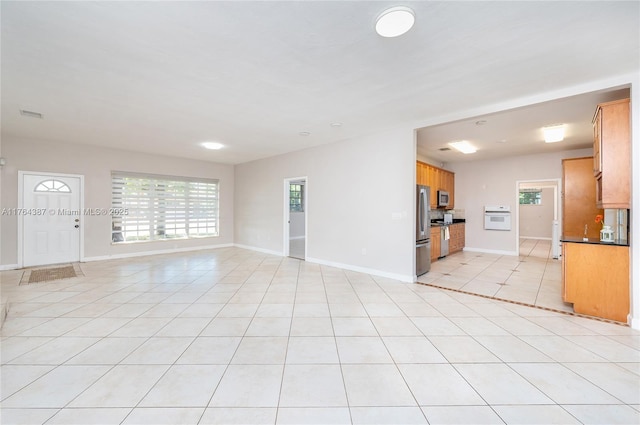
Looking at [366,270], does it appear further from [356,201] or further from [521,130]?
[521,130]

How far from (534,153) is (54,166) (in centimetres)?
1116

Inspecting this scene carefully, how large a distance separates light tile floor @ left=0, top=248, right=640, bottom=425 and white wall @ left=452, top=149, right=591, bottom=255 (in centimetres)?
471

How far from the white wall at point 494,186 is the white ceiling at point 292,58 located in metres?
3.05

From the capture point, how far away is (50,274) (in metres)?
4.80

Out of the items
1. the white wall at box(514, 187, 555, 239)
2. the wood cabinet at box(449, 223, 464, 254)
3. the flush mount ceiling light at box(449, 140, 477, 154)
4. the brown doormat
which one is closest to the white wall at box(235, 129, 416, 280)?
the flush mount ceiling light at box(449, 140, 477, 154)

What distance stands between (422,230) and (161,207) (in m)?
6.55

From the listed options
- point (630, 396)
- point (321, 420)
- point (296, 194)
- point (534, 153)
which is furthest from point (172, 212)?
point (534, 153)

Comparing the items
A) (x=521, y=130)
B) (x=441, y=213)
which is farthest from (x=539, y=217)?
(x=521, y=130)

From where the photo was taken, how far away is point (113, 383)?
188cm

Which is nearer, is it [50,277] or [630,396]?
[630,396]

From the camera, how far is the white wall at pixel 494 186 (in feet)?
22.1

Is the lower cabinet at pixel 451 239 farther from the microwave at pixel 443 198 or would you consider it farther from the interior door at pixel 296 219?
the interior door at pixel 296 219

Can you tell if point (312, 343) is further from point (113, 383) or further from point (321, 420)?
point (113, 383)

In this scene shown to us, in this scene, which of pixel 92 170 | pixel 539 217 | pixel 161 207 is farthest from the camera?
pixel 539 217
